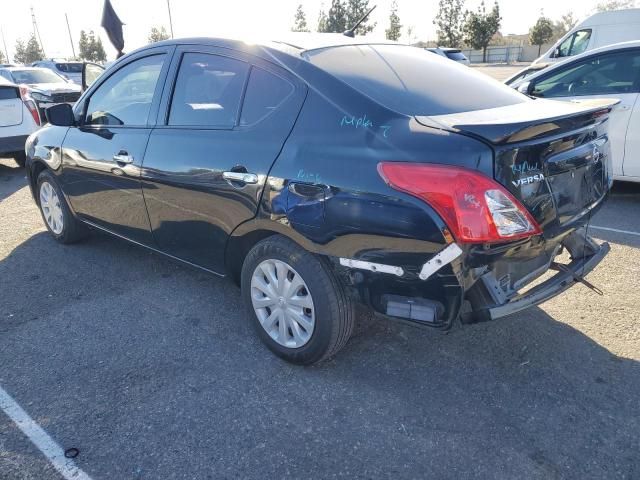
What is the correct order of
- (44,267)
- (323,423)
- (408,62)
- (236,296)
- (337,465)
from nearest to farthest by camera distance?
1. (337,465)
2. (323,423)
3. (408,62)
4. (236,296)
5. (44,267)

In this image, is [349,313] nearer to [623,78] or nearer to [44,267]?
[44,267]

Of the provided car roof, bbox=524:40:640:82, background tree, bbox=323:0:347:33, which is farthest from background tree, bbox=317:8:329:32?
car roof, bbox=524:40:640:82

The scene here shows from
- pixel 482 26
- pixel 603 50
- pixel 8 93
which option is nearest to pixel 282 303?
pixel 603 50

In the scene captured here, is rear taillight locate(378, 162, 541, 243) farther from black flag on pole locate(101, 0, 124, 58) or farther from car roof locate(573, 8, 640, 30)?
car roof locate(573, 8, 640, 30)

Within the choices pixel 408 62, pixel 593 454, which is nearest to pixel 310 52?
pixel 408 62

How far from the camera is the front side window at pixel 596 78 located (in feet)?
17.8

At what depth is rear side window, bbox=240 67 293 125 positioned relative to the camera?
278cm

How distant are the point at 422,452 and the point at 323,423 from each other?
1.57 ft

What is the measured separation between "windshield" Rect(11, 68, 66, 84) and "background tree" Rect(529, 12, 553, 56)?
5078 cm

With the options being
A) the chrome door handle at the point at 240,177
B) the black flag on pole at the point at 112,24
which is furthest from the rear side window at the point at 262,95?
the black flag on pole at the point at 112,24

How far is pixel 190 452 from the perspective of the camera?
7.66ft

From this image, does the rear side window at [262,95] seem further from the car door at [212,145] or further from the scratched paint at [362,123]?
the scratched paint at [362,123]

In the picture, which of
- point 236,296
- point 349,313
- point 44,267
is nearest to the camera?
point 349,313

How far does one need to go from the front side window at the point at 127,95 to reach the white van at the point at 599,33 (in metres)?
10.3
